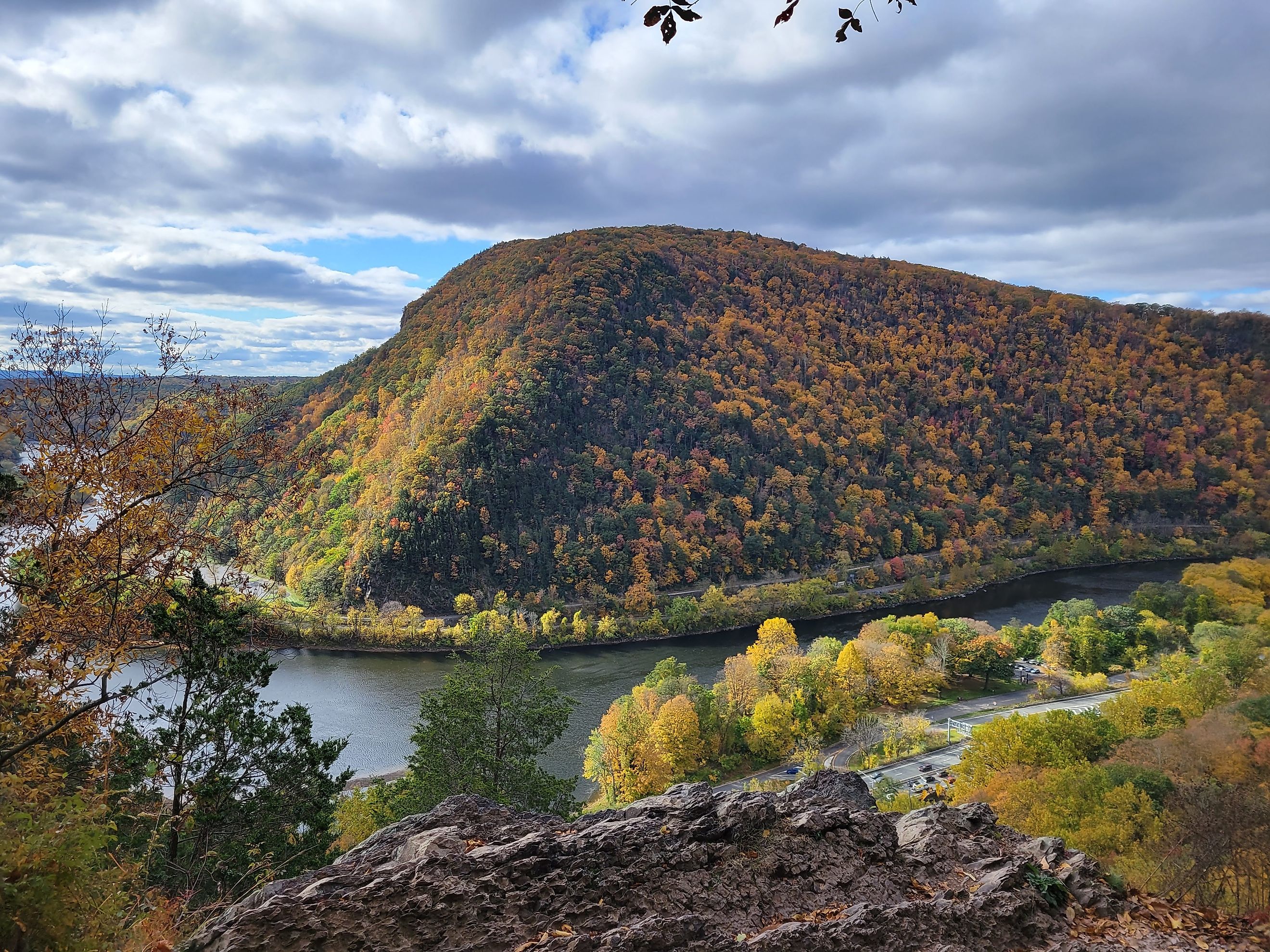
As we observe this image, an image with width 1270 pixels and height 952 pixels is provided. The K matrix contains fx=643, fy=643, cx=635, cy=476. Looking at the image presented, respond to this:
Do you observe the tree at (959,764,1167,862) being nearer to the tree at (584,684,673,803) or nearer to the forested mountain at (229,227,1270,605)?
the tree at (584,684,673,803)

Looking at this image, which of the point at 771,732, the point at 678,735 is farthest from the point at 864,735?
the point at 678,735

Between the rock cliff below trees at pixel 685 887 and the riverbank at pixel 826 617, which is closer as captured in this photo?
the rock cliff below trees at pixel 685 887

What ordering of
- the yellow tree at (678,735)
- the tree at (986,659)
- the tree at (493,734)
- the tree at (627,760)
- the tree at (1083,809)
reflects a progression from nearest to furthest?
the tree at (493,734) < the tree at (1083,809) < the tree at (627,760) < the yellow tree at (678,735) < the tree at (986,659)

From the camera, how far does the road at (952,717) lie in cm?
2406

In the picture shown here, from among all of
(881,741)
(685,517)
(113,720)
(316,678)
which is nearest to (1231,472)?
(685,517)

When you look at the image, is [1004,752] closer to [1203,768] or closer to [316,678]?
[1203,768]

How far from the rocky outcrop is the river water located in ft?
52.9

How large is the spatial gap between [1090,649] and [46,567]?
43.0 metres

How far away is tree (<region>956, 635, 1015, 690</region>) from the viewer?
115 ft

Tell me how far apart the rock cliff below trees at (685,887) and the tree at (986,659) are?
110ft

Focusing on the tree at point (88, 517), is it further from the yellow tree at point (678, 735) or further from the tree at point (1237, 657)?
the tree at point (1237, 657)

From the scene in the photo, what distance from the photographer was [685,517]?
211 feet

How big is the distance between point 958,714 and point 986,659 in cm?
555

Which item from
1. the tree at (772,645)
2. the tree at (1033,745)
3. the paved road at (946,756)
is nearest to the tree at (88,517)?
the paved road at (946,756)
